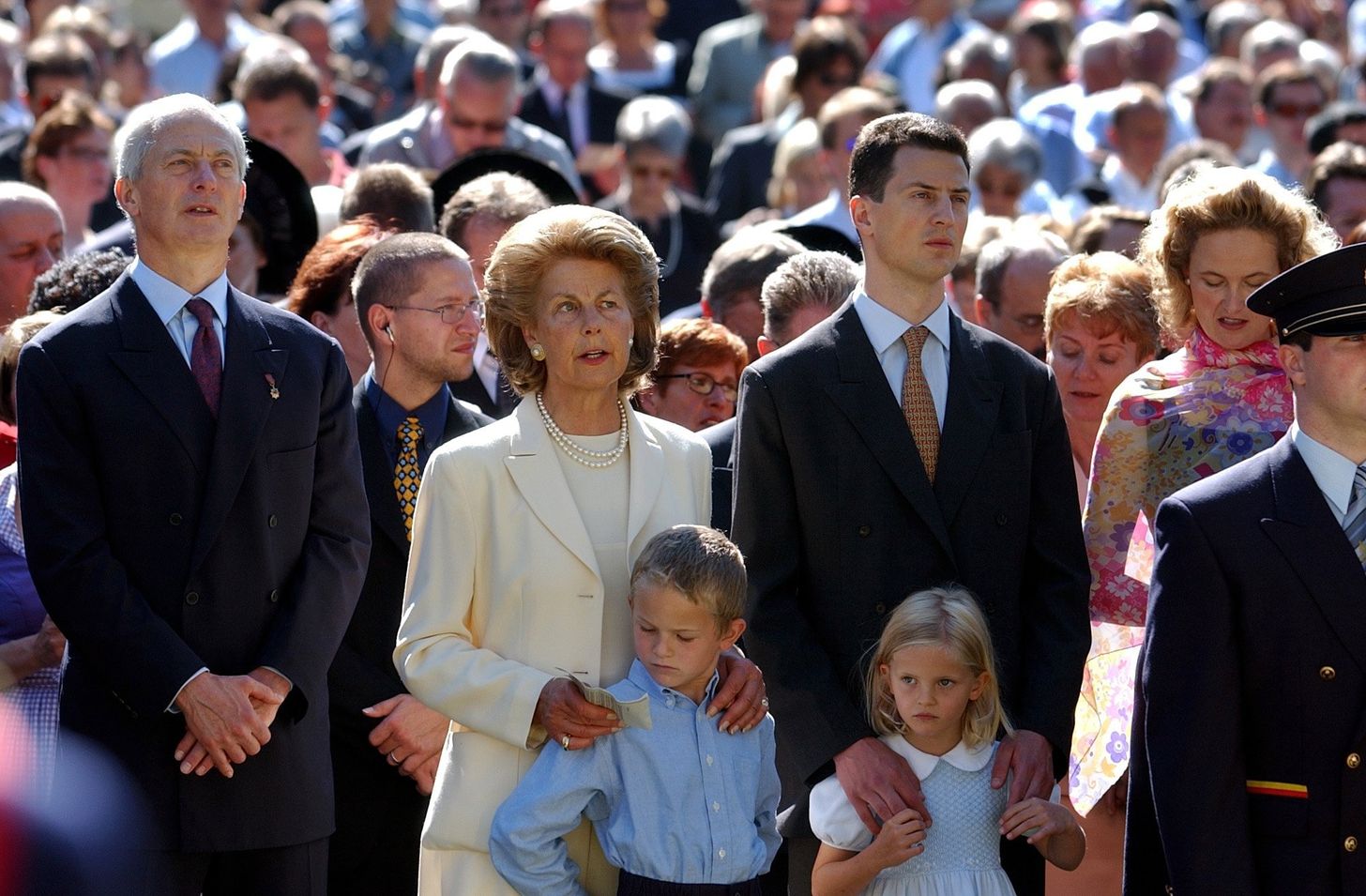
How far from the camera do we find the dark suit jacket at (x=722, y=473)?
5.72 m

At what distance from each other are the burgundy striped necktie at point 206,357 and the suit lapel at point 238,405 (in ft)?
0.09

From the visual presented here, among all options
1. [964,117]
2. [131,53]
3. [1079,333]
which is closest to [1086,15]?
[964,117]

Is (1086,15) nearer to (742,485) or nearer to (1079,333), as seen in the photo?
(1079,333)

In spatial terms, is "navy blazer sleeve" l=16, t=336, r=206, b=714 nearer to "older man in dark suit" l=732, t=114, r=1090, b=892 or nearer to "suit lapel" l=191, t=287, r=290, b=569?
"suit lapel" l=191, t=287, r=290, b=569

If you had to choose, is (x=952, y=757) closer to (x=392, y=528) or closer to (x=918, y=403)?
(x=918, y=403)

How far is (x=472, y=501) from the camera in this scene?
4512 mm

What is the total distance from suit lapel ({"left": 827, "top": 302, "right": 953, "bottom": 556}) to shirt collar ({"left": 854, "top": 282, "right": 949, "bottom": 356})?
0.03 meters

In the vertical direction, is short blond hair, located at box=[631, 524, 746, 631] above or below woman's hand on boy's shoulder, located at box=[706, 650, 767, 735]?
above

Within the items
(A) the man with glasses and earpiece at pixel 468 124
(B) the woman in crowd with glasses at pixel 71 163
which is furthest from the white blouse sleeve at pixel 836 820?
(B) the woman in crowd with glasses at pixel 71 163

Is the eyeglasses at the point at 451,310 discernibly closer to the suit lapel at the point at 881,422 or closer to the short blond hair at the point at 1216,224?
the suit lapel at the point at 881,422

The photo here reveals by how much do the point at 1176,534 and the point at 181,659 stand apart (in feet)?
6.99

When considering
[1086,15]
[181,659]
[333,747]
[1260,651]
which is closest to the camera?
[1260,651]

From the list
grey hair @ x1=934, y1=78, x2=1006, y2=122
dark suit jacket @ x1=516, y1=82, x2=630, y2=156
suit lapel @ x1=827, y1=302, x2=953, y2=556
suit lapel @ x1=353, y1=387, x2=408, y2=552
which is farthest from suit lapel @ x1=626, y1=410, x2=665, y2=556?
dark suit jacket @ x1=516, y1=82, x2=630, y2=156

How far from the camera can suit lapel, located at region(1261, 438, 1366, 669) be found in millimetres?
4051
